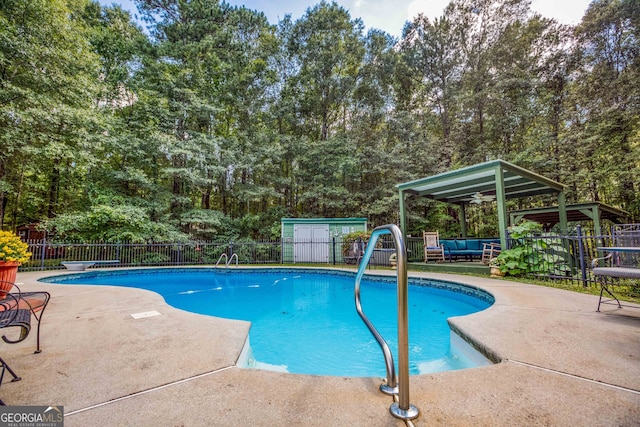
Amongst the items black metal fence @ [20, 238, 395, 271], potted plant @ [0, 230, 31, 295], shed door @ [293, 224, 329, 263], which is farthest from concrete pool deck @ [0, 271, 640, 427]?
shed door @ [293, 224, 329, 263]

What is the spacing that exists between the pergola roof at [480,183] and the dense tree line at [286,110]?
4.04 m

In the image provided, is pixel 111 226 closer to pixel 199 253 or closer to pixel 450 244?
pixel 199 253

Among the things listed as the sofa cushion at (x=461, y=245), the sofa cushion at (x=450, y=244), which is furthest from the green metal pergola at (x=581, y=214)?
the sofa cushion at (x=450, y=244)

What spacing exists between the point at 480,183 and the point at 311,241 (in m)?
7.08

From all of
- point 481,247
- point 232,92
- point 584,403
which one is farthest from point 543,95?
point 584,403

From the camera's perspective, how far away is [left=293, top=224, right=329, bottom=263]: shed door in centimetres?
1256

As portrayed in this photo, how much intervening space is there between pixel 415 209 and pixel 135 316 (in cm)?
1482

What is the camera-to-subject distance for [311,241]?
12523 millimetres

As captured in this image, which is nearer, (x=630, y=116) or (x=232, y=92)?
(x=630, y=116)

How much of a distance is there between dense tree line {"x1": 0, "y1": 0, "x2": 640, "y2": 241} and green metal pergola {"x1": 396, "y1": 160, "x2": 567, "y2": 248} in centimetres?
412

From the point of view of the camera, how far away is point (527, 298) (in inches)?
161

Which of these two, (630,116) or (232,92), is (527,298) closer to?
(630,116)

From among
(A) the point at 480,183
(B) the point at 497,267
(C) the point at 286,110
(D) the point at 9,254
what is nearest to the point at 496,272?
(B) the point at 497,267

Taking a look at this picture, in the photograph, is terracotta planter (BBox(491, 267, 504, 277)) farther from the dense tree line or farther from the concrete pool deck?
the dense tree line
